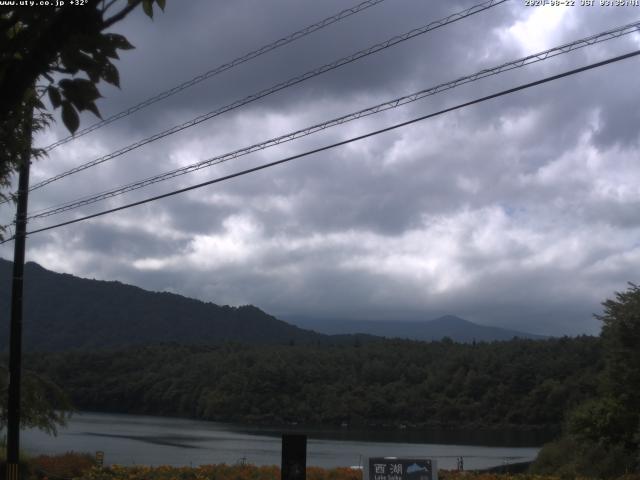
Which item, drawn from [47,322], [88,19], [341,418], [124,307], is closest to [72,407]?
[88,19]

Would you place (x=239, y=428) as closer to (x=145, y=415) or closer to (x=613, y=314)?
(x=145, y=415)

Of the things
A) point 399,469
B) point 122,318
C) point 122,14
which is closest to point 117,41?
point 122,14

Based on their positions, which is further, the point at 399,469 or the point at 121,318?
the point at 121,318

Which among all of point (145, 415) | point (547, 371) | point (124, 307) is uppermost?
point (124, 307)

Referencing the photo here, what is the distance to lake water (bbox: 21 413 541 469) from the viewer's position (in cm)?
3472

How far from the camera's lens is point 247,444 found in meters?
43.8

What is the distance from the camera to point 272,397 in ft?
227

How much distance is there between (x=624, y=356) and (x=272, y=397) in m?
46.6

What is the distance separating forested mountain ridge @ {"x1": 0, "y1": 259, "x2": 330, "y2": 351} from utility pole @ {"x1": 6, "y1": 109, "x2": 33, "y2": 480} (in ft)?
337

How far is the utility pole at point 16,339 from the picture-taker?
16656 mm

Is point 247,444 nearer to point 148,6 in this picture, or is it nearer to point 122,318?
point 148,6

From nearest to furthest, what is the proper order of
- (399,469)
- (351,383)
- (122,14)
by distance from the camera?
(122,14)
(399,469)
(351,383)

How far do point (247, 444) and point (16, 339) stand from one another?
28.0m

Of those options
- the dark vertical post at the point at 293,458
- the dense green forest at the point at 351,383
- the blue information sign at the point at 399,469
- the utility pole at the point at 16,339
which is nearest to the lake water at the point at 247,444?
the dense green forest at the point at 351,383
